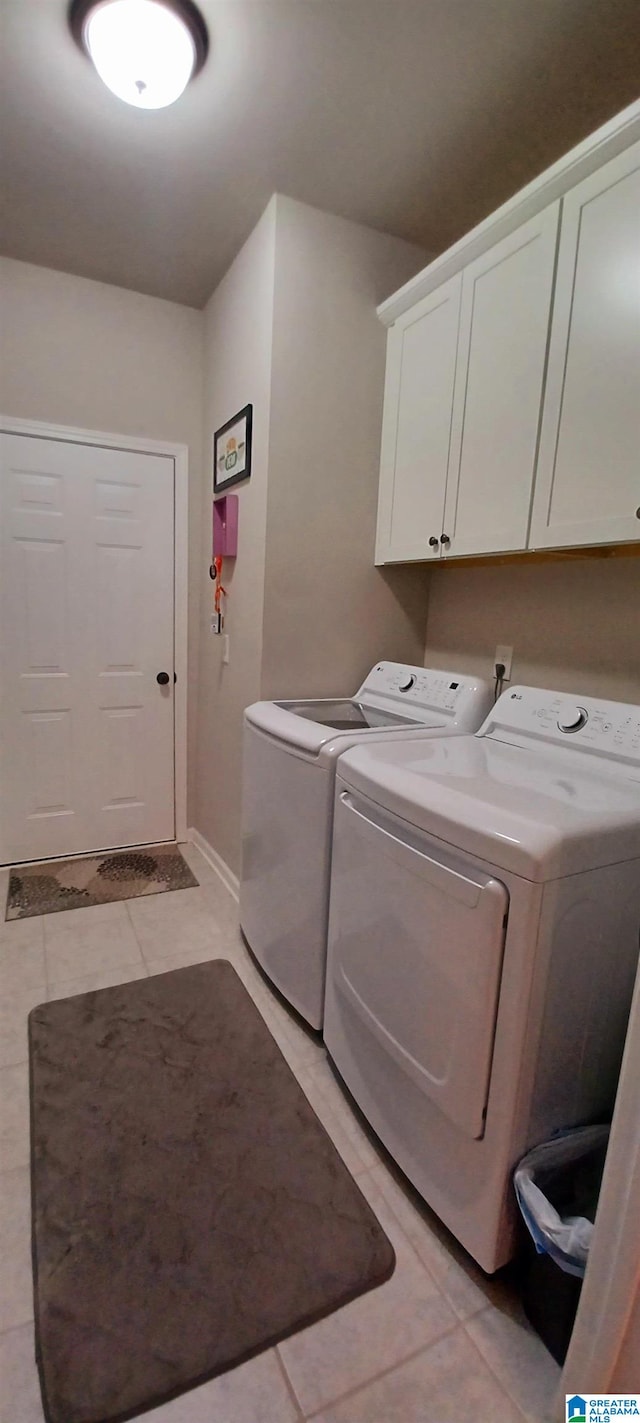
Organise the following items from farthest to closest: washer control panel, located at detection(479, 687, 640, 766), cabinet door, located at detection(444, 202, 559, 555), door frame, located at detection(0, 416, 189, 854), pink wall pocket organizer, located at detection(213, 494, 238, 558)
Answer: door frame, located at detection(0, 416, 189, 854) < pink wall pocket organizer, located at detection(213, 494, 238, 558) < cabinet door, located at detection(444, 202, 559, 555) < washer control panel, located at detection(479, 687, 640, 766)

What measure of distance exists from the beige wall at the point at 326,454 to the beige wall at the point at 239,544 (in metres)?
0.06

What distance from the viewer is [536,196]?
1.49 metres

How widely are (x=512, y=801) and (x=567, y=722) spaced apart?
57cm

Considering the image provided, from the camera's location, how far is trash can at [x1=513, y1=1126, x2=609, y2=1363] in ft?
3.19

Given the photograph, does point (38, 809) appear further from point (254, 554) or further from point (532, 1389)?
point (532, 1389)

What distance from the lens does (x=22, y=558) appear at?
8.63ft

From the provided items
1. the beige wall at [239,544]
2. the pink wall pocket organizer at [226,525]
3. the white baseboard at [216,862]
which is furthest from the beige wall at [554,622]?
the white baseboard at [216,862]

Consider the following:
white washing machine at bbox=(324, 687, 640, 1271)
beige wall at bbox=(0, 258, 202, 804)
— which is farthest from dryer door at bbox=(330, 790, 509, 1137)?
A: beige wall at bbox=(0, 258, 202, 804)

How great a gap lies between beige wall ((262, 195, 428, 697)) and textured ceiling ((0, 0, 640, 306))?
0.13m

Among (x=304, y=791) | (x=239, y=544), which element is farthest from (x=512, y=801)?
(x=239, y=544)

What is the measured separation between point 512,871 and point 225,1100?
3.69 ft

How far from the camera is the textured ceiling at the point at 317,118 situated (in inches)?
54.6

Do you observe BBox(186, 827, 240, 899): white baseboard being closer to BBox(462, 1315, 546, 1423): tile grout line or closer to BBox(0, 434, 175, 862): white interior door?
BBox(0, 434, 175, 862): white interior door

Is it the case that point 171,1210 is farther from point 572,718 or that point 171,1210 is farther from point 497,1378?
point 572,718
